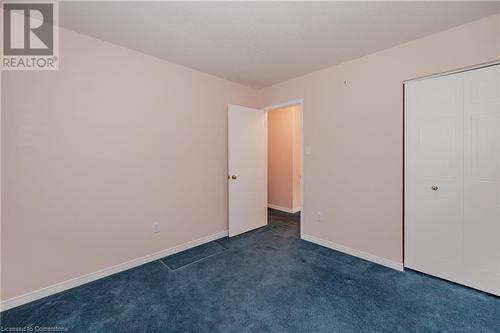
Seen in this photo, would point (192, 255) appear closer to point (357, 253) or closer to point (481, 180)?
point (357, 253)

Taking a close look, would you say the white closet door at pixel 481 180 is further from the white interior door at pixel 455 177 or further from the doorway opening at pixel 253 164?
the doorway opening at pixel 253 164

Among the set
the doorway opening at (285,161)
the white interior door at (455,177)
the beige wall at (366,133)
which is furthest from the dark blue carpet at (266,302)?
the doorway opening at (285,161)

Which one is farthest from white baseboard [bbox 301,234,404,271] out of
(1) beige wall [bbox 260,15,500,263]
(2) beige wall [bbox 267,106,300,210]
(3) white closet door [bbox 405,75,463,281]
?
(2) beige wall [bbox 267,106,300,210]

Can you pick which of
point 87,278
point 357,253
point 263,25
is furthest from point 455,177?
point 87,278

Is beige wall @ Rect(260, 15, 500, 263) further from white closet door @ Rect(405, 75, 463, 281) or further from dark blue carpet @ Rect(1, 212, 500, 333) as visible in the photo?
dark blue carpet @ Rect(1, 212, 500, 333)

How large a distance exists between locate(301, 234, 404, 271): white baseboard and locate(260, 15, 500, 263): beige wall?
0.05 m

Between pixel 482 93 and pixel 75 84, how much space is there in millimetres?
3807

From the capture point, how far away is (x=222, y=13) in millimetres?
1792

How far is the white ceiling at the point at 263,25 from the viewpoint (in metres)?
1.72

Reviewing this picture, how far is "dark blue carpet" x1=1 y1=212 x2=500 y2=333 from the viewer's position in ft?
5.26

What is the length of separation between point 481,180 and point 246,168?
2704 millimetres

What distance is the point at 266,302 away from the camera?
1853mm

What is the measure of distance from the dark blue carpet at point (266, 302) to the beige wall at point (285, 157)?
7.61 feet

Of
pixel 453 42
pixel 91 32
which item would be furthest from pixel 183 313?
pixel 453 42
